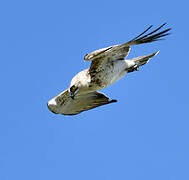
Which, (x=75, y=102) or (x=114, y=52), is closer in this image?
(x=114, y=52)

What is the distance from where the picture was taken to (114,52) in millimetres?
11359

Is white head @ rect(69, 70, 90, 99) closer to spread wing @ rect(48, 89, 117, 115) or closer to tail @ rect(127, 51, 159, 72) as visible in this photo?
spread wing @ rect(48, 89, 117, 115)

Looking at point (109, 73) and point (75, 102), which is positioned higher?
point (75, 102)

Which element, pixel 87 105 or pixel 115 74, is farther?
pixel 87 105

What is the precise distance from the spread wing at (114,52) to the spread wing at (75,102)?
1.64 meters

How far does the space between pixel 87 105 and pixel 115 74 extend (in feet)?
6.49

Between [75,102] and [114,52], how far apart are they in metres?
2.48

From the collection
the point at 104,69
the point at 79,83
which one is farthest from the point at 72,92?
the point at 104,69

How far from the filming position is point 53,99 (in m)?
13.2

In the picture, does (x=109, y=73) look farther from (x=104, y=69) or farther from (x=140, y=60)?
(x=140, y=60)

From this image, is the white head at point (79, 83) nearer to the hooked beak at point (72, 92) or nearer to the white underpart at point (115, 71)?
the hooked beak at point (72, 92)

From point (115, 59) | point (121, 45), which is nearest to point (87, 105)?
point (115, 59)

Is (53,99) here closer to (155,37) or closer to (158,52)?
(158,52)

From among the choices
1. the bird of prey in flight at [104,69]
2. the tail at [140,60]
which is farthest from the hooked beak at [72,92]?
the tail at [140,60]
